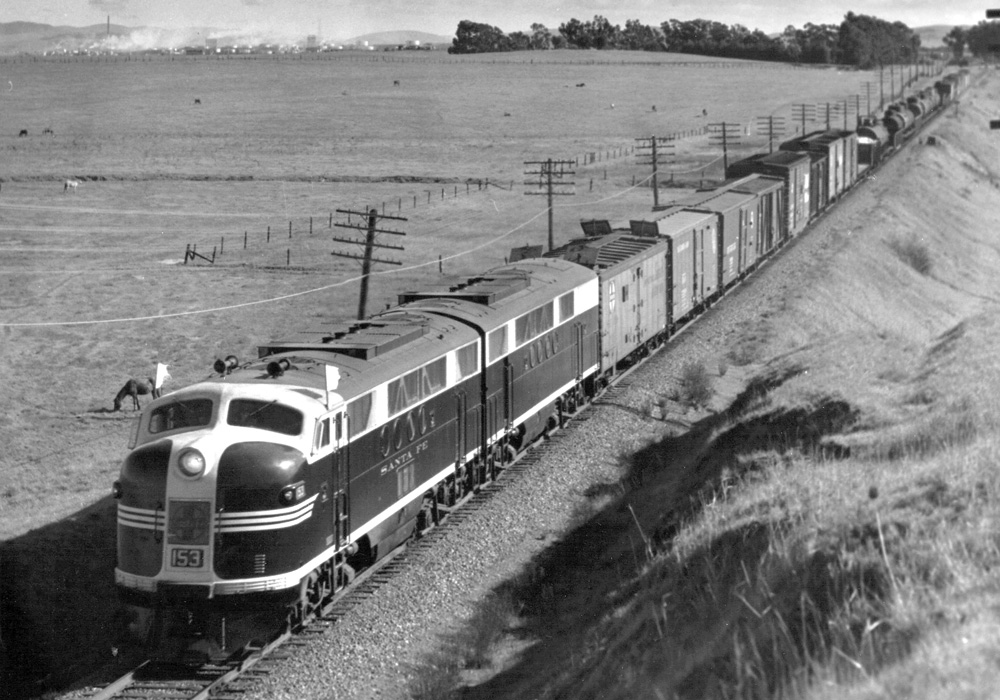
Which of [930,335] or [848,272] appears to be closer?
[930,335]

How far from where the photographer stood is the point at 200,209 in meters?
76.4

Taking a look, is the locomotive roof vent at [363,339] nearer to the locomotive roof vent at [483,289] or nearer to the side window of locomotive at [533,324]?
the locomotive roof vent at [483,289]

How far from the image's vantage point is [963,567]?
1142 cm

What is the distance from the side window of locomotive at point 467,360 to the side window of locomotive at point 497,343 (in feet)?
1.97

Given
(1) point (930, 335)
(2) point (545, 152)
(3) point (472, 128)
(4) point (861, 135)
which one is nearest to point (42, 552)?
(1) point (930, 335)

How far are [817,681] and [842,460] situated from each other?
9509 mm

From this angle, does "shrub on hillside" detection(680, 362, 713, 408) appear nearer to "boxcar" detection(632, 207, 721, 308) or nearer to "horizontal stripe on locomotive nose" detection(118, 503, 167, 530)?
"boxcar" detection(632, 207, 721, 308)

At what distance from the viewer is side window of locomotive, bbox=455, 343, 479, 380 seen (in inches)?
802

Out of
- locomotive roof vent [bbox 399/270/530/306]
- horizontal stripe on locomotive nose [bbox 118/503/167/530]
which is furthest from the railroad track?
locomotive roof vent [bbox 399/270/530/306]

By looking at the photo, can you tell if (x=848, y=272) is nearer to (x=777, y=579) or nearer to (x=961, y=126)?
(x=777, y=579)

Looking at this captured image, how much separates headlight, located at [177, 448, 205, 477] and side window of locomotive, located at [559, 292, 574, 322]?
38.6 feet

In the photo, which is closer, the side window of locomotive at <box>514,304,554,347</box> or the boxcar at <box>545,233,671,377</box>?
the side window of locomotive at <box>514,304,554,347</box>

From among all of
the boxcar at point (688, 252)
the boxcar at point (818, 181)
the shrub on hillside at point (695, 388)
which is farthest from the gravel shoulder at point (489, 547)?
the boxcar at point (818, 181)

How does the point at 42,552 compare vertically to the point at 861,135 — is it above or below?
below
